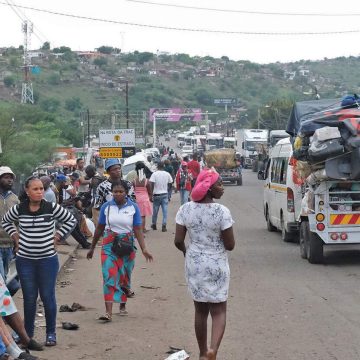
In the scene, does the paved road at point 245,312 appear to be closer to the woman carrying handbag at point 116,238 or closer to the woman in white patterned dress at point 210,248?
the woman carrying handbag at point 116,238

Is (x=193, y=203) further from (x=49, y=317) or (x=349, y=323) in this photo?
(x=349, y=323)

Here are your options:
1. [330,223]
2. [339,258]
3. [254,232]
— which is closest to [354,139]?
[330,223]

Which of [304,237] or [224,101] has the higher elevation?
[304,237]

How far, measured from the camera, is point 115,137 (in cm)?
3547

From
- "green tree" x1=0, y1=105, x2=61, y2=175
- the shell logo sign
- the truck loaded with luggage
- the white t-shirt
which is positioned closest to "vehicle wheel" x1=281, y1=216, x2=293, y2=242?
the truck loaded with luggage

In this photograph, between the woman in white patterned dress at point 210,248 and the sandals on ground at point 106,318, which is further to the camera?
the sandals on ground at point 106,318

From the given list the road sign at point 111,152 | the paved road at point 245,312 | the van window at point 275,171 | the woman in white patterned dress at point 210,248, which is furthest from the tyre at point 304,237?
the road sign at point 111,152

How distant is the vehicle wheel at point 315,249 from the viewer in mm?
15867

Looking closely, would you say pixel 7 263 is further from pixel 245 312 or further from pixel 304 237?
pixel 304 237

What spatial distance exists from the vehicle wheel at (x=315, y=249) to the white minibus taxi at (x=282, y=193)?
98.3 inches

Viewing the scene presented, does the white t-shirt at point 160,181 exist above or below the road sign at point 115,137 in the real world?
below

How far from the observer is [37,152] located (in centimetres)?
6656

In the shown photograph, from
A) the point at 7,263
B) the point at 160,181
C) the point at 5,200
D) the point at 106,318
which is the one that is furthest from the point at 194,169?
the point at 5,200

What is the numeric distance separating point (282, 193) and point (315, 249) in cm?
408
